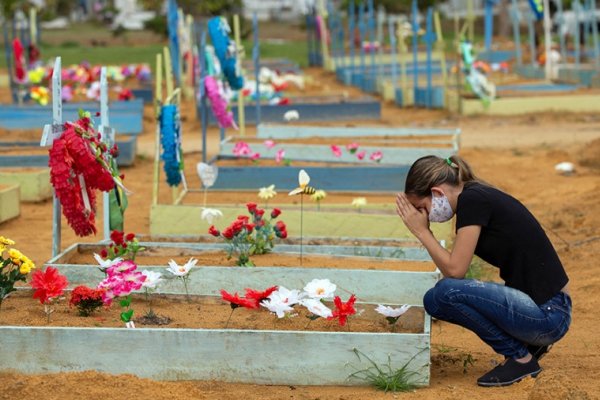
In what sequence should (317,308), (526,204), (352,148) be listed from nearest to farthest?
1. (317,308)
2. (526,204)
3. (352,148)

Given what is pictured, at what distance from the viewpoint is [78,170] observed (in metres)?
6.85

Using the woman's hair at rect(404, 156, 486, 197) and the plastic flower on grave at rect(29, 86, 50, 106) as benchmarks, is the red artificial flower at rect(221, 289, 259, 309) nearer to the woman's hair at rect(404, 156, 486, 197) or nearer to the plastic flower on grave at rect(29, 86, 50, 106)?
the woman's hair at rect(404, 156, 486, 197)

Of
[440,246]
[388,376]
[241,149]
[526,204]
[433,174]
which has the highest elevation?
[433,174]

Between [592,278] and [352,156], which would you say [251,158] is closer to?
[352,156]

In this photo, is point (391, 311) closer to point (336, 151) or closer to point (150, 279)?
point (150, 279)

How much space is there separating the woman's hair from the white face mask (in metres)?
0.05

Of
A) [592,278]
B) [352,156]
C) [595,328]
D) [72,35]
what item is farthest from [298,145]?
[72,35]

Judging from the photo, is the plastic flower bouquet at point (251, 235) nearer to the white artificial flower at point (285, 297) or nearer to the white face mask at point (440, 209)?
the white artificial flower at point (285, 297)

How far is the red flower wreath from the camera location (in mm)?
6738

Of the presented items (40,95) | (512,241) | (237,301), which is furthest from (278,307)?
(40,95)

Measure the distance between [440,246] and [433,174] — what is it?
0.31m

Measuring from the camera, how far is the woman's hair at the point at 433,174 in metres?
5.22

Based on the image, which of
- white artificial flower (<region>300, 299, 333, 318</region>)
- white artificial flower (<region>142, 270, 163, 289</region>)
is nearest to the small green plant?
white artificial flower (<region>300, 299, 333, 318</region>)

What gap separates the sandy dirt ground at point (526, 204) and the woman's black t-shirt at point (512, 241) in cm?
40
